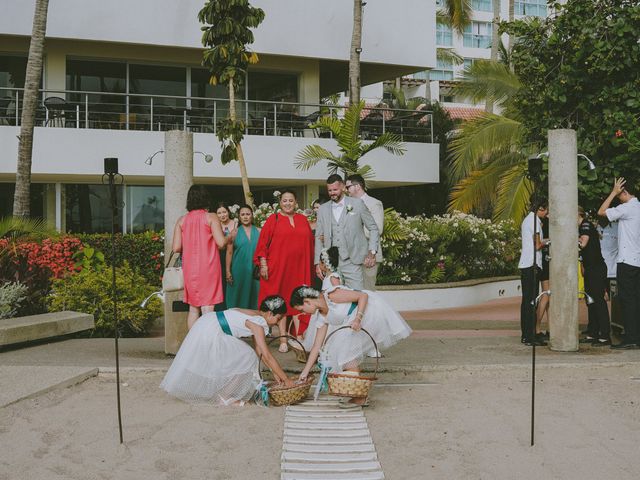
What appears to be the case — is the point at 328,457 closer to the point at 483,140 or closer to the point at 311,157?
the point at 311,157

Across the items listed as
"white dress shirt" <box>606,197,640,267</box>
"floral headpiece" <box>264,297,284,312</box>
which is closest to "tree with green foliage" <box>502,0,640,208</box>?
"white dress shirt" <box>606,197,640,267</box>

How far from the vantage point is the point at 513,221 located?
66.7ft

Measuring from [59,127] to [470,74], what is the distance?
11.2 meters

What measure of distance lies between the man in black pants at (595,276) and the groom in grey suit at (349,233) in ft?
9.14

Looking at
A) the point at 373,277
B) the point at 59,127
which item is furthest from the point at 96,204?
the point at 373,277

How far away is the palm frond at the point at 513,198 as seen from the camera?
20.4 meters

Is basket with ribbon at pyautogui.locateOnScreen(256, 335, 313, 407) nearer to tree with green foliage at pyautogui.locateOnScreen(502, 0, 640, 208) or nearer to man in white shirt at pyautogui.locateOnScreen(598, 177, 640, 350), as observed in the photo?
man in white shirt at pyautogui.locateOnScreen(598, 177, 640, 350)

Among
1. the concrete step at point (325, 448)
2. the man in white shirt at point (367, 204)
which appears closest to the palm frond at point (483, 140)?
the man in white shirt at point (367, 204)

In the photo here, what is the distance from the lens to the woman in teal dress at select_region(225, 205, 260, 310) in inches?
400

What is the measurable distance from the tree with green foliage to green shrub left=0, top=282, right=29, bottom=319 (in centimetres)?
713

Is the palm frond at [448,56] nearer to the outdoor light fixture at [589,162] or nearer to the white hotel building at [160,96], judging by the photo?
the white hotel building at [160,96]

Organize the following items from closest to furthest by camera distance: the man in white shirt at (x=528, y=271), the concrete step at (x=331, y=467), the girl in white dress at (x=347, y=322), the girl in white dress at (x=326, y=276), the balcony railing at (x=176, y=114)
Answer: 1. the concrete step at (x=331, y=467)
2. the girl in white dress at (x=347, y=322)
3. the girl in white dress at (x=326, y=276)
4. the man in white shirt at (x=528, y=271)
5. the balcony railing at (x=176, y=114)

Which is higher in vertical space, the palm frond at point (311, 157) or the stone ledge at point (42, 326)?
the palm frond at point (311, 157)

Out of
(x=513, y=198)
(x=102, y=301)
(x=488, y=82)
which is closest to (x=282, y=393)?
(x=102, y=301)
